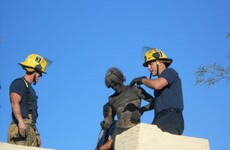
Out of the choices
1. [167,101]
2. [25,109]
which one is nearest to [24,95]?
[25,109]

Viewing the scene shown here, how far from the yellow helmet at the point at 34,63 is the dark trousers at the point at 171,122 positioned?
7.25ft

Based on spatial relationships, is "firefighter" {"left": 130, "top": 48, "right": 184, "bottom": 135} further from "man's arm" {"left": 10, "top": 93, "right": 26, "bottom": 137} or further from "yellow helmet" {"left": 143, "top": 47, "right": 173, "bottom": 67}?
"man's arm" {"left": 10, "top": 93, "right": 26, "bottom": 137}

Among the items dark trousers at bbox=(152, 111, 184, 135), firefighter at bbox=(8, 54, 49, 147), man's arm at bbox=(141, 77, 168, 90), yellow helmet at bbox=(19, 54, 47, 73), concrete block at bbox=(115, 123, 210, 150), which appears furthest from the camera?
yellow helmet at bbox=(19, 54, 47, 73)

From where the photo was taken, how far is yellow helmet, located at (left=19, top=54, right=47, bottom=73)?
19.9 ft

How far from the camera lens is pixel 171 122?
4.76 meters

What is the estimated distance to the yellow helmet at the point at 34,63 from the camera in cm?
608

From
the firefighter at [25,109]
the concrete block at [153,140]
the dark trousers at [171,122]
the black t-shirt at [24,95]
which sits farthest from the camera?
the black t-shirt at [24,95]

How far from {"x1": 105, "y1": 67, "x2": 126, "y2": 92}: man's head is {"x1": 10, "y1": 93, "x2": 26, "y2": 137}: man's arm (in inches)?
53.5

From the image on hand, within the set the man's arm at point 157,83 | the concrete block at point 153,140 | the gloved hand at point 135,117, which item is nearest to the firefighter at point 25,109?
the gloved hand at point 135,117

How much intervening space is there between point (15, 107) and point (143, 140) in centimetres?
213

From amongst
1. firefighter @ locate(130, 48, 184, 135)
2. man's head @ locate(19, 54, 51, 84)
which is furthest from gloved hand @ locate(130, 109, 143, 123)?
man's head @ locate(19, 54, 51, 84)

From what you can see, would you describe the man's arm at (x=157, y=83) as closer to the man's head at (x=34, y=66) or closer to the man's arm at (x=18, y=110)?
the man's arm at (x=18, y=110)

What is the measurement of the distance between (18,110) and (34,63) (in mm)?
963

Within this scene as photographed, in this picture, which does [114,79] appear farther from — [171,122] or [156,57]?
[171,122]
